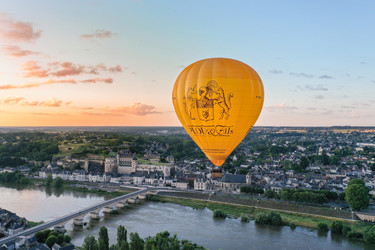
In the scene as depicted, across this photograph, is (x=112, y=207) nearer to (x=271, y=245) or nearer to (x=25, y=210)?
(x=25, y=210)

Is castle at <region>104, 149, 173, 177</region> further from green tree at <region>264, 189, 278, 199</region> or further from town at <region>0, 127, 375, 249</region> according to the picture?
green tree at <region>264, 189, 278, 199</region>

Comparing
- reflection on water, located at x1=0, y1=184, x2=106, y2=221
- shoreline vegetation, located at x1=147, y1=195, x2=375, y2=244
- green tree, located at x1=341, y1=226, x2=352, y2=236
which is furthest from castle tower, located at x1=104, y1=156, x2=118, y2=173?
green tree, located at x1=341, y1=226, x2=352, y2=236

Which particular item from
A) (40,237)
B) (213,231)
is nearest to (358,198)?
(213,231)

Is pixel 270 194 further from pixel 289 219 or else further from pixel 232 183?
pixel 289 219

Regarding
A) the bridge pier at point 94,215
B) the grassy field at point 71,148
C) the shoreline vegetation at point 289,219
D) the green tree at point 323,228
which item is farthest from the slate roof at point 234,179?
the grassy field at point 71,148

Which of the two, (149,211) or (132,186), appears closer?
(149,211)

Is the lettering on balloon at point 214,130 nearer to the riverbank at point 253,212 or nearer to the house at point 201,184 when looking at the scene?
the riverbank at point 253,212

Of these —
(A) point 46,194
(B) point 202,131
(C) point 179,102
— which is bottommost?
(A) point 46,194

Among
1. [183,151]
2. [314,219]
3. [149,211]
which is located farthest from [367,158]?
[149,211]
